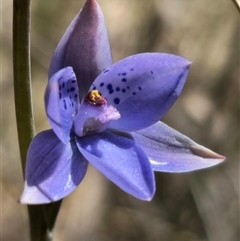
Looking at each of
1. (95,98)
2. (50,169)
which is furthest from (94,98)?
(50,169)

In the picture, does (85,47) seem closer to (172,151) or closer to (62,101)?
(62,101)

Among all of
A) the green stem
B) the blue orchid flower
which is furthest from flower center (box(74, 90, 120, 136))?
the green stem

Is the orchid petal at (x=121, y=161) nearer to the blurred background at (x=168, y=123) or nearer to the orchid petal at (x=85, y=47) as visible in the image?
the orchid petal at (x=85, y=47)

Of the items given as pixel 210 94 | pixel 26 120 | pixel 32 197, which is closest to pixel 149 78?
pixel 26 120

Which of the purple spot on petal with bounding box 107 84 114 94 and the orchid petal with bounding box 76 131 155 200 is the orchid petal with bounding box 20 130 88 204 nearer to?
the orchid petal with bounding box 76 131 155 200

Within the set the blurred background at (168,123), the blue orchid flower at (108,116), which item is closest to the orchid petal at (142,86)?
the blue orchid flower at (108,116)

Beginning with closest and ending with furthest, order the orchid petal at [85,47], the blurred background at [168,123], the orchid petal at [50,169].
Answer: the orchid petal at [50,169]
the orchid petal at [85,47]
the blurred background at [168,123]
